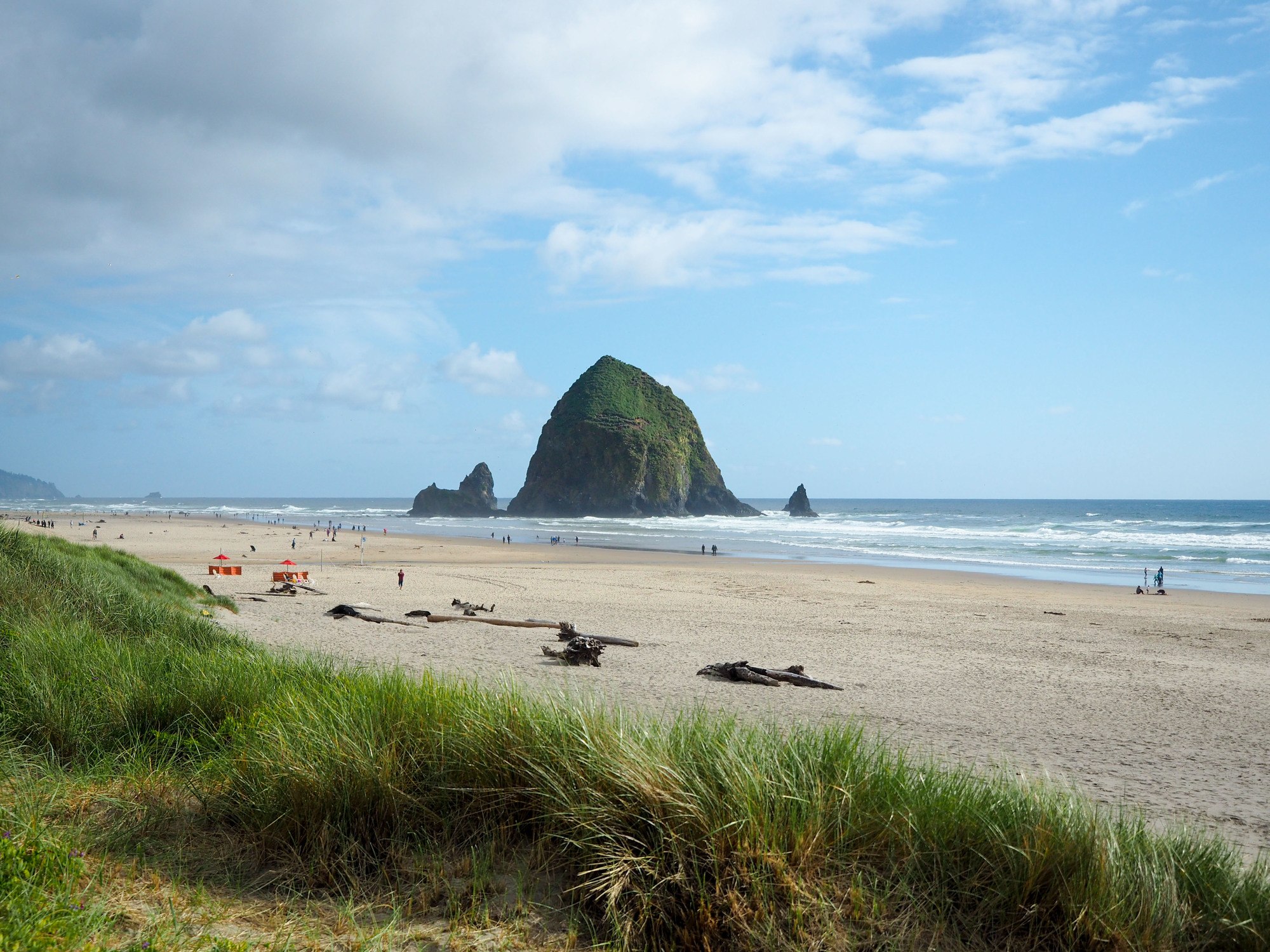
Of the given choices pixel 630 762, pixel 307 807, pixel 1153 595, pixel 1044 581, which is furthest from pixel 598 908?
pixel 1044 581

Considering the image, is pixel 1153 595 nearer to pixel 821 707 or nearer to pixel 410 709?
pixel 821 707

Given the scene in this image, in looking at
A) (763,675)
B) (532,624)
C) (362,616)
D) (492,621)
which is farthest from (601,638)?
(362,616)

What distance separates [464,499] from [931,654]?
109175 mm

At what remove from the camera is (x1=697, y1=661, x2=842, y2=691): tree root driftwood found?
1084 centimetres

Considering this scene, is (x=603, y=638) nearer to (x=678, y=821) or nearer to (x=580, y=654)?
(x=580, y=654)

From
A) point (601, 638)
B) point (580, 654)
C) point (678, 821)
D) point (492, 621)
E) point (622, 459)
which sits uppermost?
point (622, 459)

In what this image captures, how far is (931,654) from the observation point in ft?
47.4

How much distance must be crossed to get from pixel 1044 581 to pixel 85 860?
3273 centimetres

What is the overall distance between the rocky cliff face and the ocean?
763 cm

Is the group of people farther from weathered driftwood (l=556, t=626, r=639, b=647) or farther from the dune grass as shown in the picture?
the dune grass

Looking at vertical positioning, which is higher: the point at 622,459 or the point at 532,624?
the point at 622,459

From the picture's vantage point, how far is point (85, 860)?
3334mm

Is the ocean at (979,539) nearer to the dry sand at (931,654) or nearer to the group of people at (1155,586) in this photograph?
the group of people at (1155,586)

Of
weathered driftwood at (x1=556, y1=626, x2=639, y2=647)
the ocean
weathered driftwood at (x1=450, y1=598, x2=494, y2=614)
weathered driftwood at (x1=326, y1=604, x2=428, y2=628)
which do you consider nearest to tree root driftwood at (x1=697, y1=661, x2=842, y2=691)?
weathered driftwood at (x1=556, y1=626, x2=639, y2=647)
